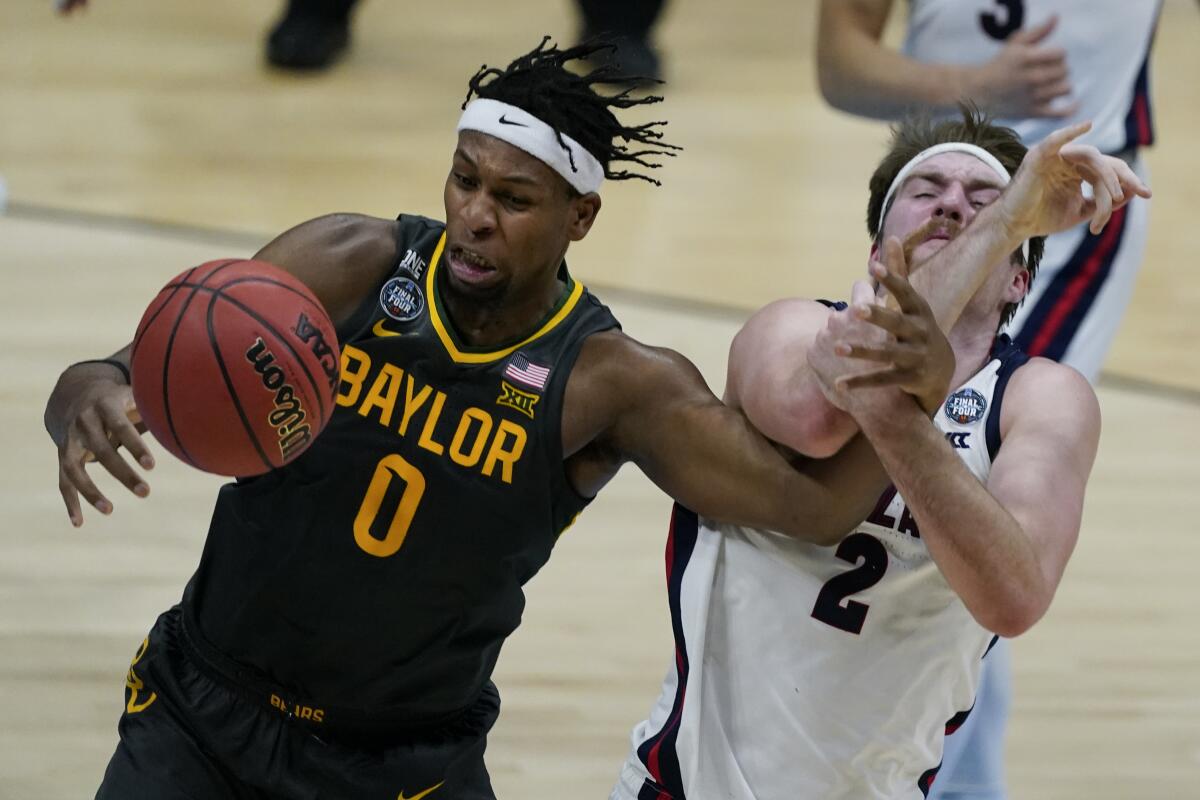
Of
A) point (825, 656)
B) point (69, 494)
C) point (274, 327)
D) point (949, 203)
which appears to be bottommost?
point (825, 656)

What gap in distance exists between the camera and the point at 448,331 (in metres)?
3.34

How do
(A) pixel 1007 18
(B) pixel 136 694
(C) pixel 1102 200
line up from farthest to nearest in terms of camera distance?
(A) pixel 1007 18 → (B) pixel 136 694 → (C) pixel 1102 200

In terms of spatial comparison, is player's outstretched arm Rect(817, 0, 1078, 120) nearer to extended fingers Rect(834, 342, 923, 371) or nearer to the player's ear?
the player's ear

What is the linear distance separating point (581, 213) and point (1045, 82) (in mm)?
1707

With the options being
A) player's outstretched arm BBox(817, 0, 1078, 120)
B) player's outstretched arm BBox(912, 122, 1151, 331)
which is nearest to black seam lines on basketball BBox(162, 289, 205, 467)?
player's outstretched arm BBox(912, 122, 1151, 331)

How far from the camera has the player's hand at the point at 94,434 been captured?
312 centimetres

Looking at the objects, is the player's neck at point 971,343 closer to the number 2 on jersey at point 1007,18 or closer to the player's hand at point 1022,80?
the player's hand at point 1022,80

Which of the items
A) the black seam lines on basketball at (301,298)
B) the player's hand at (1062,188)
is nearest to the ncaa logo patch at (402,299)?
the black seam lines on basketball at (301,298)

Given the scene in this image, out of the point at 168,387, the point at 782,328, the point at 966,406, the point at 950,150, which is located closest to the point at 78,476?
the point at 168,387

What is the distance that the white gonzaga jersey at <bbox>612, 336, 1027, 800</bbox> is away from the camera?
3316 millimetres

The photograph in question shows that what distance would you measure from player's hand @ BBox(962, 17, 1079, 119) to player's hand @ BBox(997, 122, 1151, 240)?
5.49 feet

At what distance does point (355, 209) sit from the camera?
8008 millimetres

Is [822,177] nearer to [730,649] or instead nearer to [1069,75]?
[1069,75]

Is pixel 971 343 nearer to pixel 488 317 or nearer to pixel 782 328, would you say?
pixel 782 328
